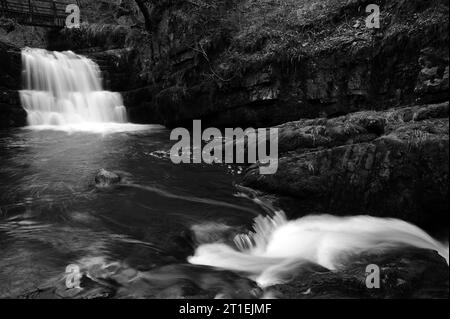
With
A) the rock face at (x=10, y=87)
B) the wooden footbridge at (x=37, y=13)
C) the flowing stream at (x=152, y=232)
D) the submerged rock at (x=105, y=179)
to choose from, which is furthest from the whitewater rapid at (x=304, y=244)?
the wooden footbridge at (x=37, y=13)

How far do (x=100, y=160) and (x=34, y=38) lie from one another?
16.5m

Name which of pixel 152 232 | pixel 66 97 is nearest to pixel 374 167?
pixel 152 232

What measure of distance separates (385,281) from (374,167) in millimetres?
2490

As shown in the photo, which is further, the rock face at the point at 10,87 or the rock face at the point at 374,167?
the rock face at the point at 10,87

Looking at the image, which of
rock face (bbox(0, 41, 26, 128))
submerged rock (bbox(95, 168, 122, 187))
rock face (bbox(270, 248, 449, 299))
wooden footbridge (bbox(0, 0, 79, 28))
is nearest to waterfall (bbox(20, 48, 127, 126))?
rock face (bbox(0, 41, 26, 128))

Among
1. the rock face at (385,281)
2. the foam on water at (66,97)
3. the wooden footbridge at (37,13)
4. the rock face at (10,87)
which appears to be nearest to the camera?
the rock face at (385,281)

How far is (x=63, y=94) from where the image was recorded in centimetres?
1538

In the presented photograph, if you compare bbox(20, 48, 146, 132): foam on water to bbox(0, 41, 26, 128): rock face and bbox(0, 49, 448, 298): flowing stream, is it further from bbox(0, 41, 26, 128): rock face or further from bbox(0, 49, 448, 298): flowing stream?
bbox(0, 49, 448, 298): flowing stream

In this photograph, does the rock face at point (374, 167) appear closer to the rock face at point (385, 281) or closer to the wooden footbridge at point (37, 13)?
the rock face at point (385, 281)

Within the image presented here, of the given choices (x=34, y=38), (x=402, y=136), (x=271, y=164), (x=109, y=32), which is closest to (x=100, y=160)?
(x=271, y=164)

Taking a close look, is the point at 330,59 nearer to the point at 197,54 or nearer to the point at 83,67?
the point at 197,54

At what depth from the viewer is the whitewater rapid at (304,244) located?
521 centimetres

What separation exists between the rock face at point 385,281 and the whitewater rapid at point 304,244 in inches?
12.2

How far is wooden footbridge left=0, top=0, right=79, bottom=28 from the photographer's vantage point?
2022 cm
